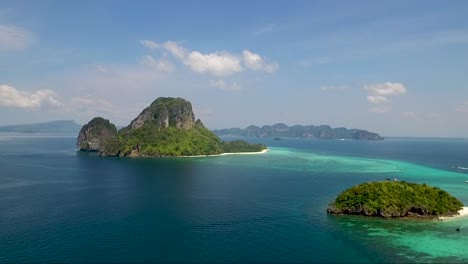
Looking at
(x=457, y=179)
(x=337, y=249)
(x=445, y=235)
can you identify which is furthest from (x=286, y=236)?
→ (x=457, y=179)

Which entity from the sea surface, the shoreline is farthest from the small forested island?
the sea surface

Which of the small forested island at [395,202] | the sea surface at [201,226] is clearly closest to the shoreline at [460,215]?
the small forested island at [395,202]

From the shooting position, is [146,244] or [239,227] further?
[239,227]

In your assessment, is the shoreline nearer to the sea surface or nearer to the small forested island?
the small forested island

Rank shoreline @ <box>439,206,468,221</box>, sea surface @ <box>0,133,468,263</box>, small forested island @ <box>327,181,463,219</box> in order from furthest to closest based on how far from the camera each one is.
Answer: small forested island @ <box>327,181,463,219</box> < shoreline @ <box>439,206,468,221</box> < sea surface @ <box>0,133,468,263</box>

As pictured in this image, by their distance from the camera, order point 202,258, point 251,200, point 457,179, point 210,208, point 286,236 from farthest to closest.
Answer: point 457,179, point 251,200, point 210,208, point 286,236, point 202,258

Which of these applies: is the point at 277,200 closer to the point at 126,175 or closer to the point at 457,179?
Answer: the point at 126,175

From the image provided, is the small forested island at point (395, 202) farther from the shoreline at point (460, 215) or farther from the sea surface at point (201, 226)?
the sea surface at point (201, 226)

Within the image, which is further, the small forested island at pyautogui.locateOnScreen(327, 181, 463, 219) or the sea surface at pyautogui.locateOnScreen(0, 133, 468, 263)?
the small forested island at pyautogui.locateOnScreen(327, 181, 463, 219)

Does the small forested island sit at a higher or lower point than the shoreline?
higher
